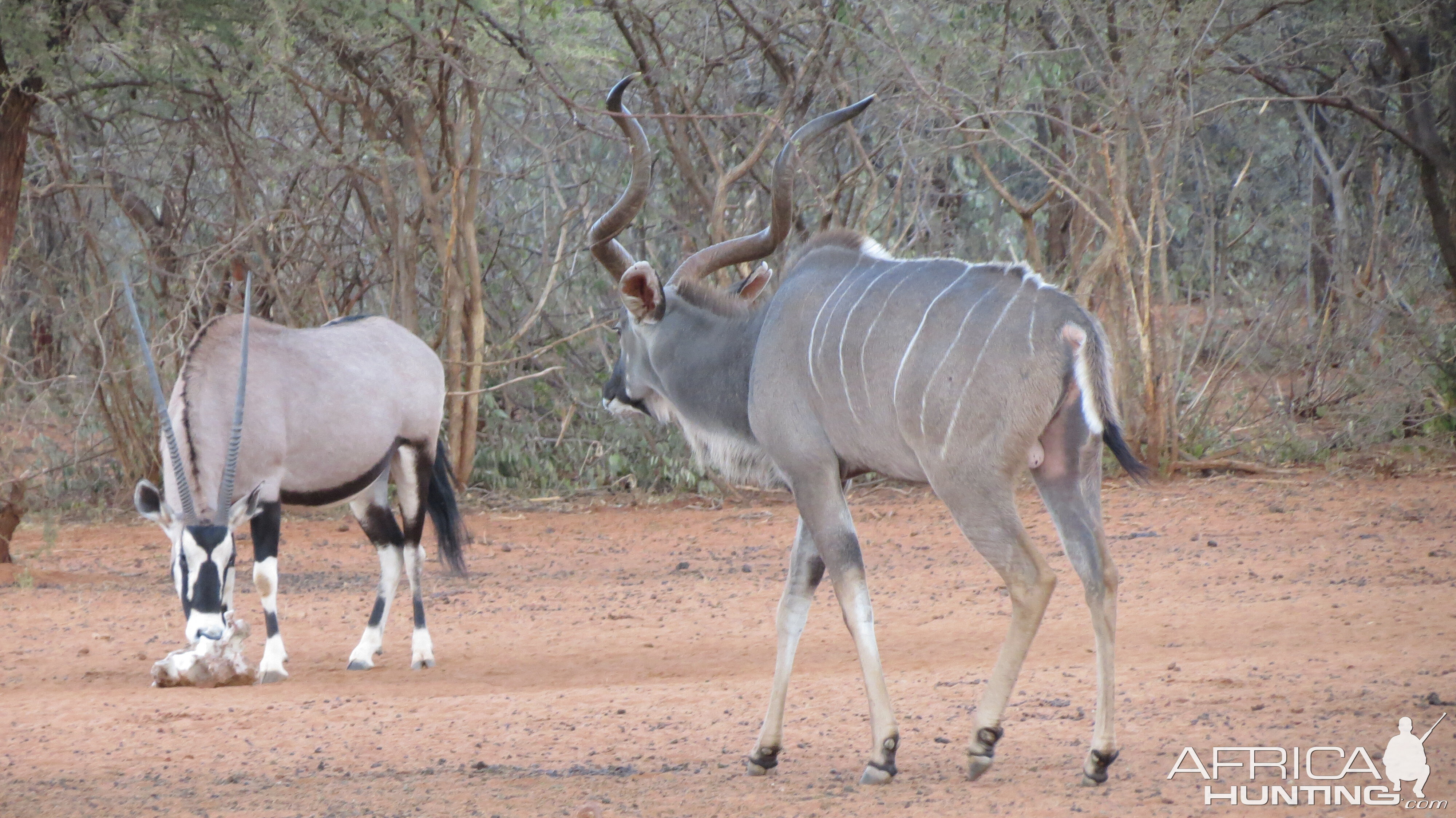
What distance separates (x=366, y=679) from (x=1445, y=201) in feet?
30.1

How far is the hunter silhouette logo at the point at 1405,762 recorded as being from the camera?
375cm

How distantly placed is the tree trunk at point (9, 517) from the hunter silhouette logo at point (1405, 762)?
27.1 ft

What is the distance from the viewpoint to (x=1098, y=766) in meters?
3.89

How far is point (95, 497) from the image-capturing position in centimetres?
1212

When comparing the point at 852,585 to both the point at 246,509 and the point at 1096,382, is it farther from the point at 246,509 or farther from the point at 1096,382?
the point at 246,509

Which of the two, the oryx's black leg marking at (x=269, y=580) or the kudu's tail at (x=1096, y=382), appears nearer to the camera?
the kudu's tail at (x=1096, y=382)

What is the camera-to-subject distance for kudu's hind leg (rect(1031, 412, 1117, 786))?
12.8 feet

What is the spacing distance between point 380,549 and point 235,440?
43.9 inches

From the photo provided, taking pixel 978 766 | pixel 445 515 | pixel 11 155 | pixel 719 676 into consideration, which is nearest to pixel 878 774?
pixel 978 766

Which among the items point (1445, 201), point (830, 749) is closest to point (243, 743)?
point (830, 749)

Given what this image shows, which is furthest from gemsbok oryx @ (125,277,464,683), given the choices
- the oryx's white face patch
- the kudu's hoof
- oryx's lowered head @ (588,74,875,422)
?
the kudu's hoof

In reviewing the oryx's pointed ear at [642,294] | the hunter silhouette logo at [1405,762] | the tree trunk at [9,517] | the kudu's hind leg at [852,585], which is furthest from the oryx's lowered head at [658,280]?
the tree trunk at [9,517]

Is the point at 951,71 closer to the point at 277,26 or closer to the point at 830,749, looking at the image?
the point at 277,26

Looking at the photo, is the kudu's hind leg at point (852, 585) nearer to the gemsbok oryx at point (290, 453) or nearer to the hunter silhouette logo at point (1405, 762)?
the hunter silhouette logo at point (1405, 762)
